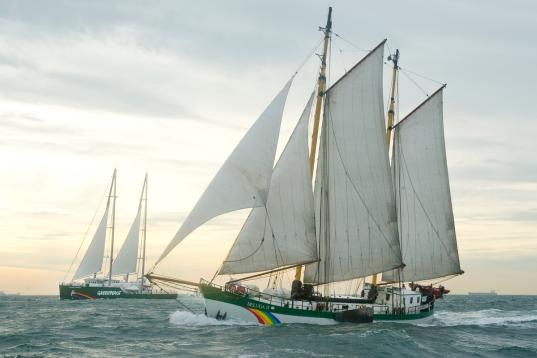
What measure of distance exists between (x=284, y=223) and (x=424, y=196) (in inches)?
728

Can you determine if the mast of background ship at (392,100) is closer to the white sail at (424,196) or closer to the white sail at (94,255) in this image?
A: the white sail at (424,196)

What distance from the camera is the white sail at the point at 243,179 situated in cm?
3769

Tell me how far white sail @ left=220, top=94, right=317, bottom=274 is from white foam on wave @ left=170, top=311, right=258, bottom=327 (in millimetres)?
3316

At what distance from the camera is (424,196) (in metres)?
55.1

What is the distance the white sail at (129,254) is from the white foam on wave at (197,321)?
56.7 meters

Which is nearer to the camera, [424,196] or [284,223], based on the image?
[284,223]

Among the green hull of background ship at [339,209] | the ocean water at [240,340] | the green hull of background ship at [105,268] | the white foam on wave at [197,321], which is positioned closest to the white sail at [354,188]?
the green hull of background ship at [339,209]

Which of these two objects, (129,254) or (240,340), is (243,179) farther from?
(129,254)

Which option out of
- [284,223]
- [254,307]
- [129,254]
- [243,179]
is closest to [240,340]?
[254,307]

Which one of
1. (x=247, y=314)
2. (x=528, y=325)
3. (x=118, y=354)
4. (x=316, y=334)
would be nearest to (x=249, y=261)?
(x=247, y=314)

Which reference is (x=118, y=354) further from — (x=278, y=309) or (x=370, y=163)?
(x=370, y=163)

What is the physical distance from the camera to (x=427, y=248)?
179 ft

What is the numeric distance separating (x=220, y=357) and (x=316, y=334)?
9.35m

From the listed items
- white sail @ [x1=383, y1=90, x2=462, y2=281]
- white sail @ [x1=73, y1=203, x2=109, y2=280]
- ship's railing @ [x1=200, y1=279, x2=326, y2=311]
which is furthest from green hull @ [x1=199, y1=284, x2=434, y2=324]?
white sail @ [x1=73, y1=203, x2=109, y2=280]
